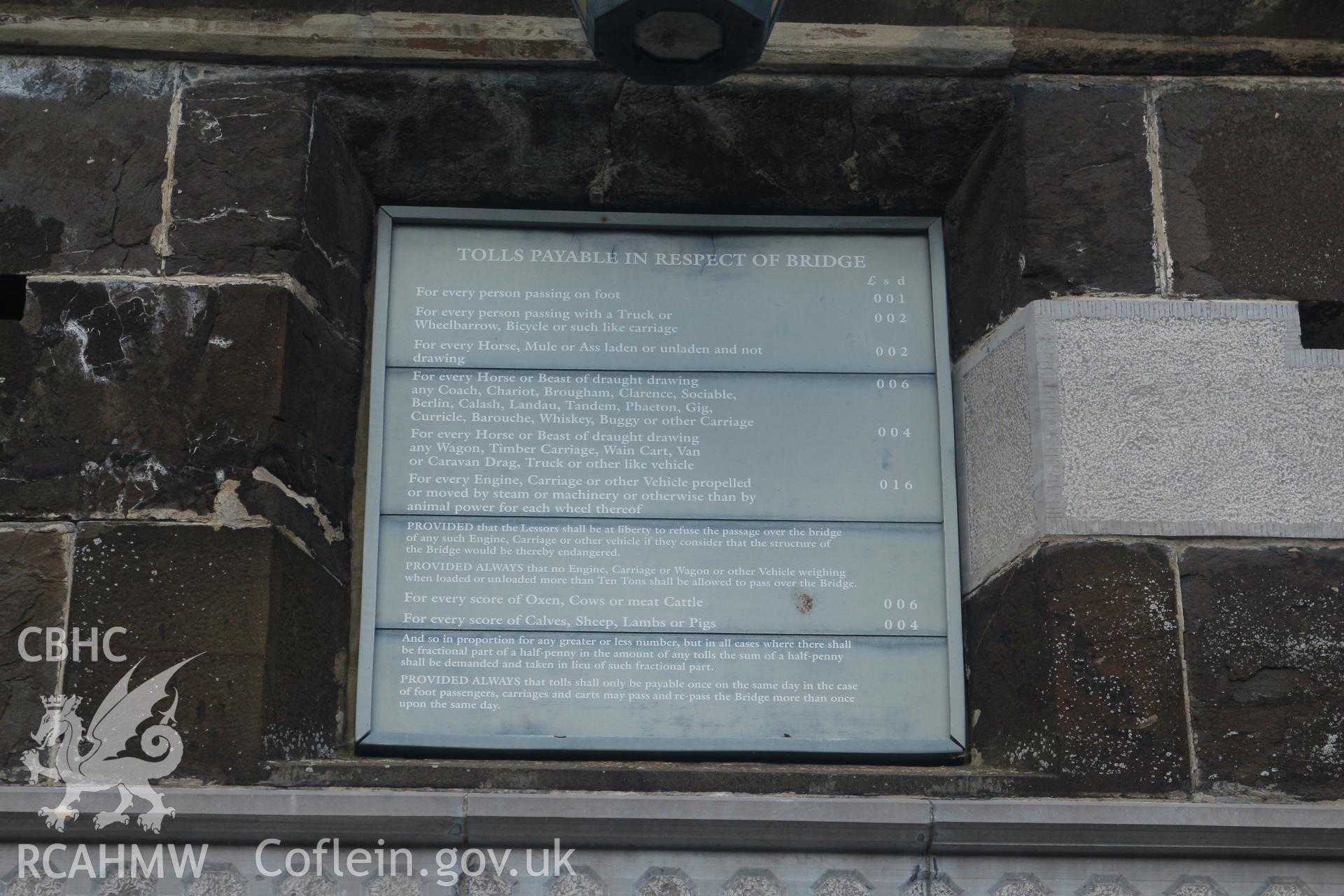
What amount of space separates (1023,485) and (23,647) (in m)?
2.11

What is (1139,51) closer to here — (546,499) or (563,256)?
(563,256)

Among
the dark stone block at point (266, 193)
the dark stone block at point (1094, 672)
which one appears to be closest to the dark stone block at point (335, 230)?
the dark stone block at point (266, 193)

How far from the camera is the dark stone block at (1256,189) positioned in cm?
345

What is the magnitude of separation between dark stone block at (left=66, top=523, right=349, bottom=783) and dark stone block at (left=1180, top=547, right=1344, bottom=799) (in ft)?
6.11

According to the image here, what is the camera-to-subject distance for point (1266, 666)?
3148mm

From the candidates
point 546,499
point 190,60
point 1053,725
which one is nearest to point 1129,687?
point 1053,725

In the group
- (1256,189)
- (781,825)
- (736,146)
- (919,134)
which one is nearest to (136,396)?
(736,146)

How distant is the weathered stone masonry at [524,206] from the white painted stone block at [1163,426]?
0.03 metres

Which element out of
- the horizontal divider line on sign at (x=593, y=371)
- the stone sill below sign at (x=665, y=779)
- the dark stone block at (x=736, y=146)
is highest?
the dark stone block at (x=736, y=146)

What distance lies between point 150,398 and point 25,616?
521 mm

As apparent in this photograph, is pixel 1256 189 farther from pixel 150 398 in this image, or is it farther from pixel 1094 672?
pixel 150 398

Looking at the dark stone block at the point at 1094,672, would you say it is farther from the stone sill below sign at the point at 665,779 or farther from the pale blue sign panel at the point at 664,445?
the pale blue sign panel at the point at 664,445

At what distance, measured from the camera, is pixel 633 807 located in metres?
2.91

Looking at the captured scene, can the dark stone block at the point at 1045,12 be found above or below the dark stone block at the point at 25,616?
above
